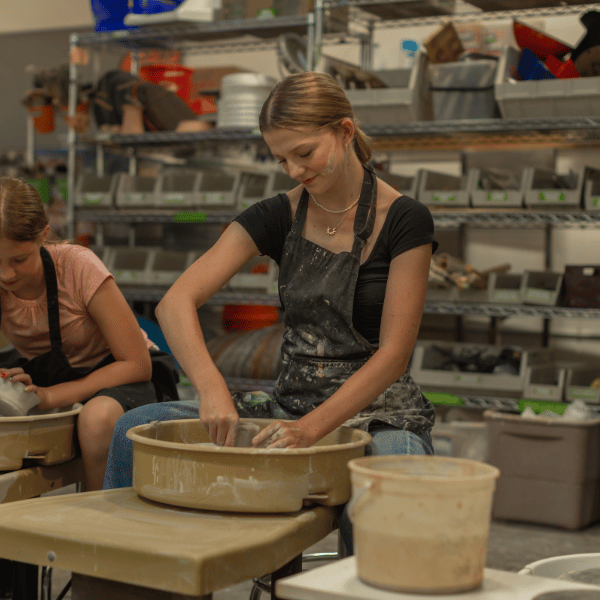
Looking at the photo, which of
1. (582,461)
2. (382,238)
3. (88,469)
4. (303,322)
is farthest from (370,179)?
(582,461)

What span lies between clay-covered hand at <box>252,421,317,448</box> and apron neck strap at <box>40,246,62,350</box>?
81cm

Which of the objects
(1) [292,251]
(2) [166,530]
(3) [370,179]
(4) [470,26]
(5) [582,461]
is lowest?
(5) [582,461]

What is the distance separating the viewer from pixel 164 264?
418 centimetres

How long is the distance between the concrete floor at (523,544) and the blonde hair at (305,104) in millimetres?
1557

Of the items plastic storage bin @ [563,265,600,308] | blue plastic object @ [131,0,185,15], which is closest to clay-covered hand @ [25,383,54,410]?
plastic storage bin @ [563,265,600,308]

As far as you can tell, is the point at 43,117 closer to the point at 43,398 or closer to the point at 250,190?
the point at 250,190

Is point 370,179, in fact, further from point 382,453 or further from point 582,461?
point 582,461

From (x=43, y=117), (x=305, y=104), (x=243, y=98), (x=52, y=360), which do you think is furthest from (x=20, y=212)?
(x=43, y=117)

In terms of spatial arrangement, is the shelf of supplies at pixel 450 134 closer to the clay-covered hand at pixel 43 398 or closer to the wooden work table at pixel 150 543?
the clay-covered hand at pixel 43 398

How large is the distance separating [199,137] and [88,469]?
273 centimetres

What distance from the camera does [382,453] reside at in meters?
1.35

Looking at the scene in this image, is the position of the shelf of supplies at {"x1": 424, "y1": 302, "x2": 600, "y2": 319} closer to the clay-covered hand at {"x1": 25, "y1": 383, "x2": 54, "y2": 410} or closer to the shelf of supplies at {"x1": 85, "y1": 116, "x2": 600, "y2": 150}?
the shelf of supplies at {"x1": 85, "y1": 116, "x2": 600, "y2": 150}

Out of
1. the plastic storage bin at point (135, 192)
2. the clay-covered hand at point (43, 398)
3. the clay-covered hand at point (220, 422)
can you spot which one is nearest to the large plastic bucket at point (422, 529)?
the clay-covered hand at point (220, 422)

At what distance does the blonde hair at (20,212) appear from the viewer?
1761mm
